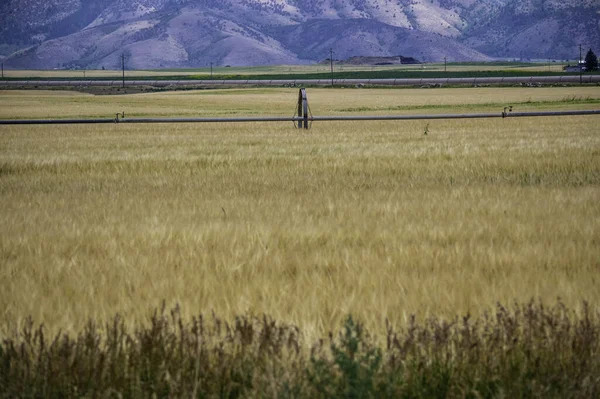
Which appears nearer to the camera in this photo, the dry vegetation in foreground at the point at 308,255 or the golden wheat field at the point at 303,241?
the dry vegetation in foreground at the point at 308,255

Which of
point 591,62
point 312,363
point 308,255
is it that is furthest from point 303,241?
point 591,62

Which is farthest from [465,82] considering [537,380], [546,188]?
[537,380]

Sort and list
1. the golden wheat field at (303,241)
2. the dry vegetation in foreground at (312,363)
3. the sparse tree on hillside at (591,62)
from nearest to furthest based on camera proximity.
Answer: the dry vegetation in foreground at (312,363), the golden wheat field at (303,241), the sparse tree on hillside at (591,62)

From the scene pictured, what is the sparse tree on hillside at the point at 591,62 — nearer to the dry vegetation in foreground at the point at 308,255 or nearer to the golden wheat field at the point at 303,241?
the golden wheat field at the point at 303,241

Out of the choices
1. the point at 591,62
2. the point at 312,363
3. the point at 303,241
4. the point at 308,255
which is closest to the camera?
the point at 312,363

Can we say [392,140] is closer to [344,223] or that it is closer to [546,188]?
[546,188]

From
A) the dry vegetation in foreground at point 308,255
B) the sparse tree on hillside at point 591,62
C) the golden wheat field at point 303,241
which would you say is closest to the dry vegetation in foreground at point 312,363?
the dry vegetation in foreground at point 308,255

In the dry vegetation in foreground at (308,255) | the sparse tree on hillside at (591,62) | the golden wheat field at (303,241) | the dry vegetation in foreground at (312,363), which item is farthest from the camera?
the sparse tree on hillside at (591,62)

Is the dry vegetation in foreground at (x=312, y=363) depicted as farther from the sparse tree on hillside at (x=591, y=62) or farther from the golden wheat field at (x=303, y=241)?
the sparse tree on hillside at (x=591, y=62)

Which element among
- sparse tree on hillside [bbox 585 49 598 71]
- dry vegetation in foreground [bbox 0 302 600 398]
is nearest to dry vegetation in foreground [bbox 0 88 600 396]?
dry vegetation in foreground [bbox 0 302 600 398]

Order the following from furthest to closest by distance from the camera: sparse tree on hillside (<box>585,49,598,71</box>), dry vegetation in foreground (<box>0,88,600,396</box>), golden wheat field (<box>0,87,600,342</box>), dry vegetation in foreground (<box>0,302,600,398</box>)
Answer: sparse tree on hillside (<box>585,49,598,71</box>) < golden wheat field (<box>0,87,600,342</box>) < dry vegetation in foreground (<box>0,88,600,396</box>) < dry vegetation in foreground (<box>0,302,600,398</box>)

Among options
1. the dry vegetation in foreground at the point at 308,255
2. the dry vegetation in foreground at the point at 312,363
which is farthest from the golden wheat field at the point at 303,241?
the dry vegetation in foreground at the point at 312,363

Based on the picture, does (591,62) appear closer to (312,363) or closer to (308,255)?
(308,255)

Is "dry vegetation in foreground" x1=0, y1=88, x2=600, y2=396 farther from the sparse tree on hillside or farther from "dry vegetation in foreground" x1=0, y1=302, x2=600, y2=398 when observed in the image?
the sparse tree on hillside
